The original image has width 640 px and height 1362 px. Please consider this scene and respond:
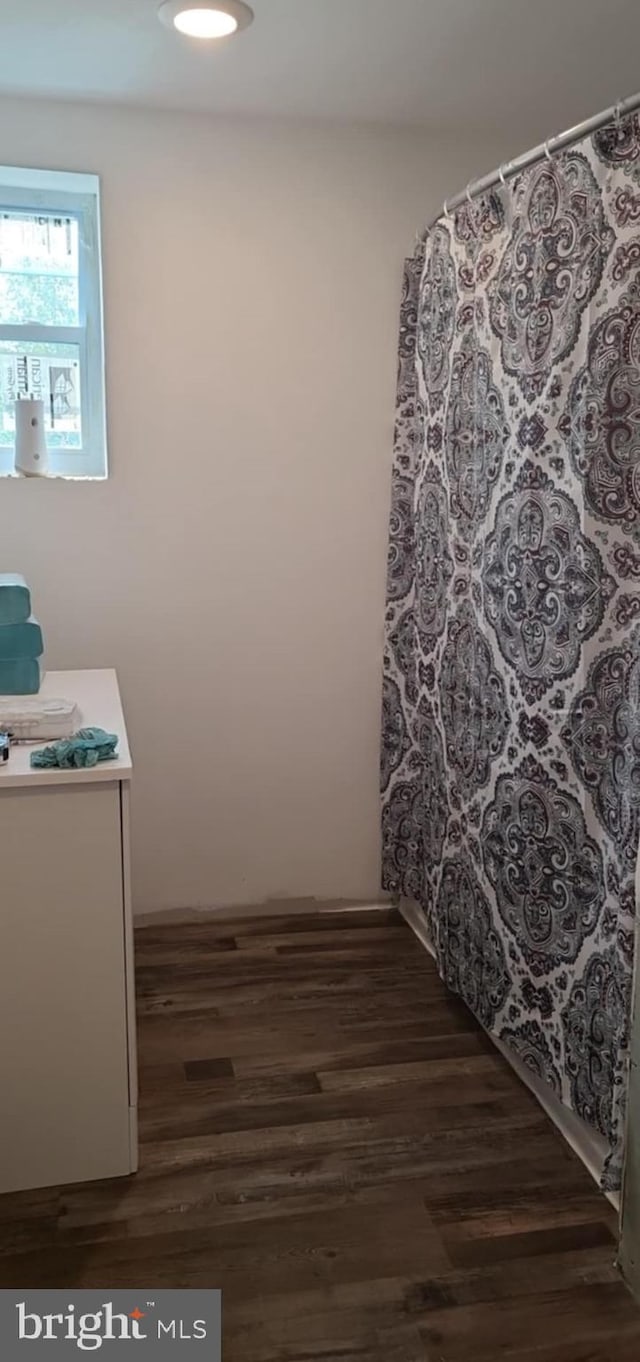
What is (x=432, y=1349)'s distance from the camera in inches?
65.5

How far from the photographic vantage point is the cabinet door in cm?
188

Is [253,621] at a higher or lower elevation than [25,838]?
higher

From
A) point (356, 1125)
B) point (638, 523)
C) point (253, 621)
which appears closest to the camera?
point (638, 523)

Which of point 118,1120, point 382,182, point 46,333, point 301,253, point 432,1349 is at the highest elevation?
point 382,182

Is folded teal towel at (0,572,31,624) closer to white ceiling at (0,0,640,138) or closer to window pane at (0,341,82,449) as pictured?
window pane at (0,341,82,449)

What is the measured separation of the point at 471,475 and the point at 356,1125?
1.42 m

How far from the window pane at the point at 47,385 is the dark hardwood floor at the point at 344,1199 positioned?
1495 mm

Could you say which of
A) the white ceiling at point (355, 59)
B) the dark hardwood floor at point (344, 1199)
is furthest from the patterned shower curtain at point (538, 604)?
the white ceiling at point (355, 59)

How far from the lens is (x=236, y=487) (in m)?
2.92

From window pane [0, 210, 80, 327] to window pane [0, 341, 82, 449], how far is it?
0.23 ft

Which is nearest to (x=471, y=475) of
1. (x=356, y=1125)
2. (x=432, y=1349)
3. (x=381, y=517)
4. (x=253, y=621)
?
(x=381, y=517)

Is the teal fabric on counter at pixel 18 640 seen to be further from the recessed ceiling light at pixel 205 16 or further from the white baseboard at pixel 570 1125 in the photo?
the white baseboard at pixel 570 1125

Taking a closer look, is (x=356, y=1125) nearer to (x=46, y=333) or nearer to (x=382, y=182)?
(x=46, y=333)

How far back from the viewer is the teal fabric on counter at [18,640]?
2.29m
